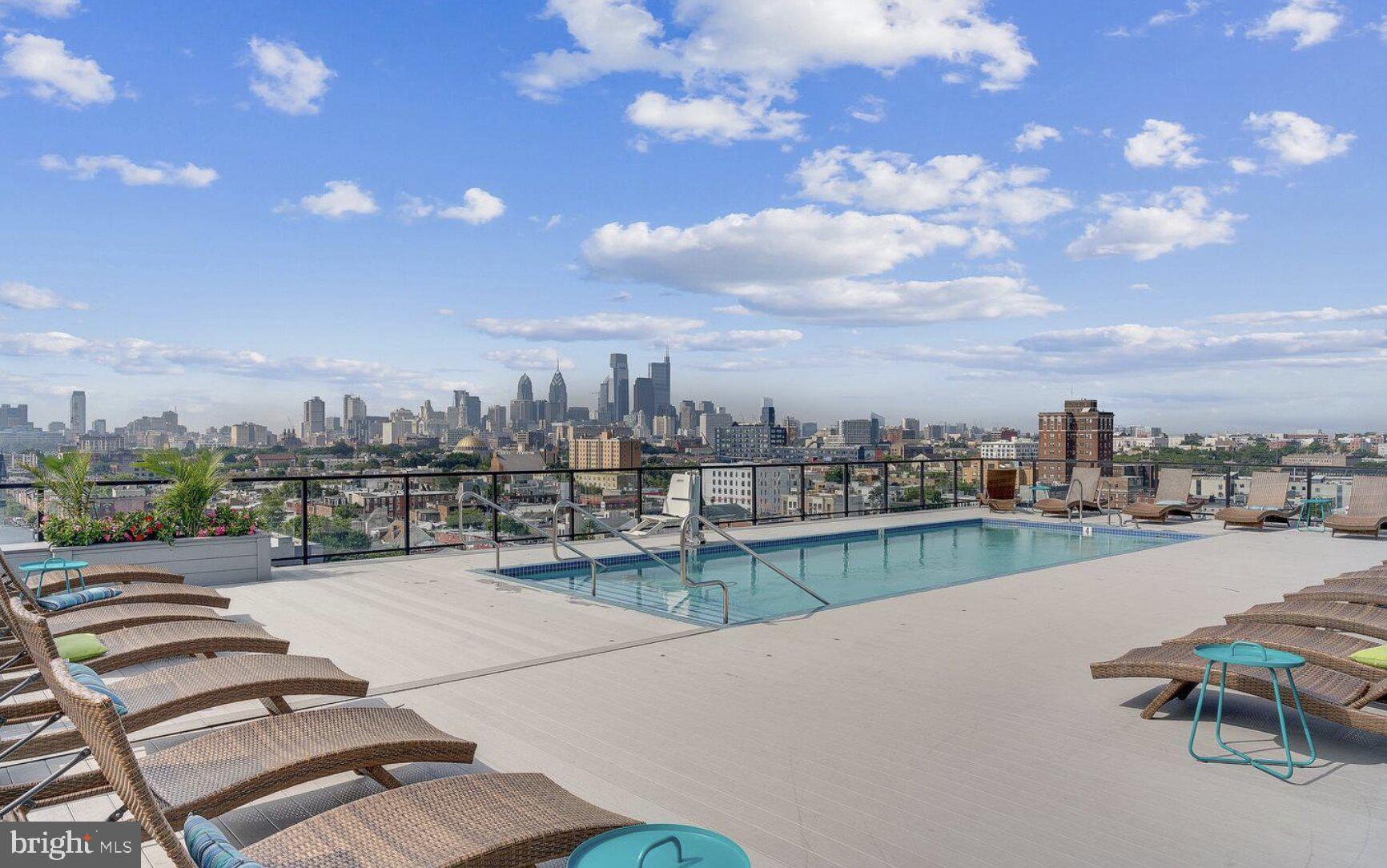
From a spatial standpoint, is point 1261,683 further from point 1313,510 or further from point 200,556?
point 1313,510

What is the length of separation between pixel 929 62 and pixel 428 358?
77.8 ft

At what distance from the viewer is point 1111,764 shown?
11.1 ft

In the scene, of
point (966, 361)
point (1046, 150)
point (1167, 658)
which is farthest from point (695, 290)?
point (1167, 658)

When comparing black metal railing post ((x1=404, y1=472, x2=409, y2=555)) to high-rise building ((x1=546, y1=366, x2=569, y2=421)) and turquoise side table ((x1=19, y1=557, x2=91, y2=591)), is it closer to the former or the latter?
turquoise side table ((x1=19, y1=557, x2=91, y2=591))

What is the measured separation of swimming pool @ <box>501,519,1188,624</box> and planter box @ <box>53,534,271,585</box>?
237 centimetres

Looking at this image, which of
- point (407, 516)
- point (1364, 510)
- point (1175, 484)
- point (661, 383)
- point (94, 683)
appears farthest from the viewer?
point (661, 383)

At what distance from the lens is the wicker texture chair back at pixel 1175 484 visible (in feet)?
44.4

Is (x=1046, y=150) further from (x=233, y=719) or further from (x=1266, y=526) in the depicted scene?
(x=233, y=719)

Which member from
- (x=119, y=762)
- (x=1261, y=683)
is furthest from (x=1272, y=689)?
(x=119, y=762)

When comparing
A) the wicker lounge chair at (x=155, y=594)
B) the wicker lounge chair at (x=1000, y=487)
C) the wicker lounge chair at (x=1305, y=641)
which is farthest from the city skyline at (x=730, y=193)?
the wicker lounge chair at (x=1305, y=641)

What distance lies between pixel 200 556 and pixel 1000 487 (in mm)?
12012

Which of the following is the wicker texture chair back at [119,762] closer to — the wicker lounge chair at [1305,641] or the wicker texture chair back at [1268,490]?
the wicker lounge chair at [1305,641]

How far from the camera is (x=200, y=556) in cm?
774

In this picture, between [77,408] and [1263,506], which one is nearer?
[1263,506]
